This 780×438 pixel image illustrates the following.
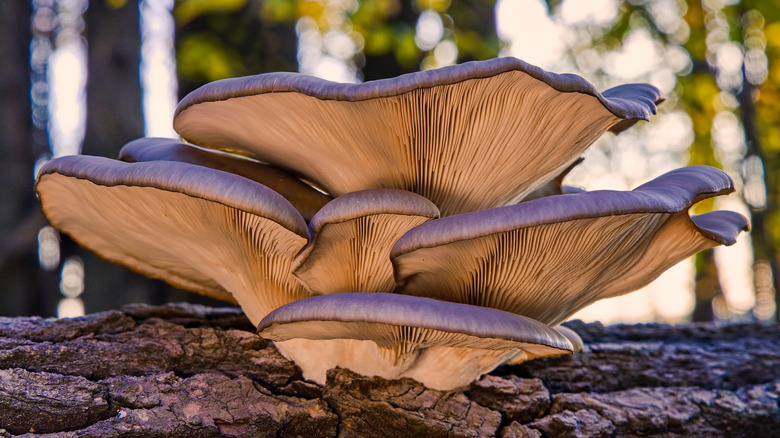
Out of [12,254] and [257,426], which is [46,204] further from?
[12,254]

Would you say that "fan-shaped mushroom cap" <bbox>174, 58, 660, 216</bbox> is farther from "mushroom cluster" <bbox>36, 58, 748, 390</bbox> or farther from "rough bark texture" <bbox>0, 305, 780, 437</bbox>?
"rough bark texture" <bbox>0, 305, 780, 437</bbox>

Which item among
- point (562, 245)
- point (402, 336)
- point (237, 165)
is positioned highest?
point (237, 165)

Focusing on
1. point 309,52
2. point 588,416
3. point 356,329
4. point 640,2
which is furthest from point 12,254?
point 309,52

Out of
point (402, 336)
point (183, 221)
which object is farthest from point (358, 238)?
point (183, 221)

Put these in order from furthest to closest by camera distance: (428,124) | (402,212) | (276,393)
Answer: (276,393)
(428,124)
(402,212)

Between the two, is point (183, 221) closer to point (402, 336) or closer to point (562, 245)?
point (402, 336)

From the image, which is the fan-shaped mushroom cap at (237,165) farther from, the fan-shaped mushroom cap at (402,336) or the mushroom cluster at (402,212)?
the fan-shaped mushroom cap at (402,336)

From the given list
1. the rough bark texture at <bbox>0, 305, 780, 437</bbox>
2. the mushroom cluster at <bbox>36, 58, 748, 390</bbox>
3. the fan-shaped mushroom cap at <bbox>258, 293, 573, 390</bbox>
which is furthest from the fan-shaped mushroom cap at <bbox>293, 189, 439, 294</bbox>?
the rough bark texture at <bbox>0, 305, 780, 437</bbox>

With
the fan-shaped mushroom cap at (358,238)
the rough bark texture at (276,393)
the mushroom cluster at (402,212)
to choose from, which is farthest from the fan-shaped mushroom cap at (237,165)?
the rough bark texture at (276,393)
